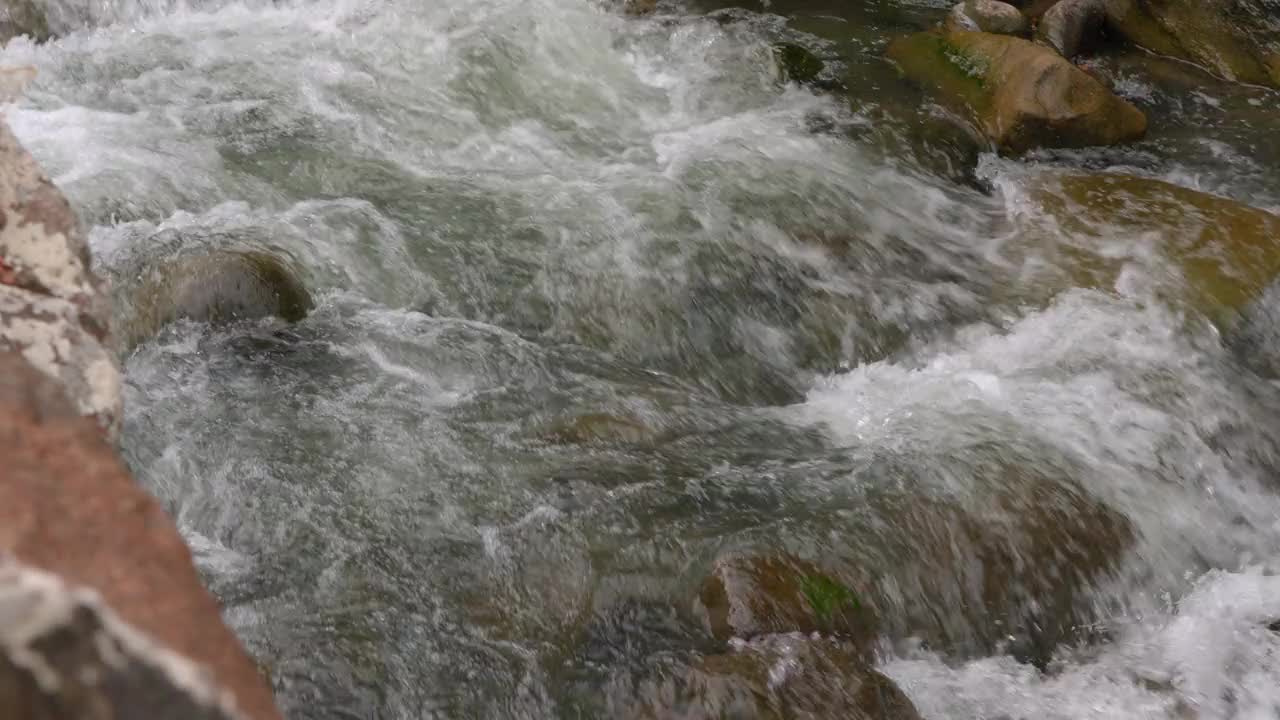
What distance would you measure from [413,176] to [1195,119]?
19.9ft

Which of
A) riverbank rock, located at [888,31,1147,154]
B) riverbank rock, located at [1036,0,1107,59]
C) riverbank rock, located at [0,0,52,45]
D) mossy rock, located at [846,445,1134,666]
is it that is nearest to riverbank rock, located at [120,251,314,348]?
mossy rock, located at [846,445,1134,666]

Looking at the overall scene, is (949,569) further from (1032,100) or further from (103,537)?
(1032,100)

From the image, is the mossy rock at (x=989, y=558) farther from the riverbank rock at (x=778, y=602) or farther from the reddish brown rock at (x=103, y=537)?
the reddish brown rock at (x=103, y=537)

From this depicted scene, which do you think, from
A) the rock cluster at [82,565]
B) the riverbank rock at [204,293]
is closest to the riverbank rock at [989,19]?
the riverbank rock at [204,293]

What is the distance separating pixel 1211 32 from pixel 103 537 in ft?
32.7

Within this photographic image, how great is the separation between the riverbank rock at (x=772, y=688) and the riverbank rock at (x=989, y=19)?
6687mm

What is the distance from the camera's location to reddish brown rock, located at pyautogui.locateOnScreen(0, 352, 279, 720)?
132 cm

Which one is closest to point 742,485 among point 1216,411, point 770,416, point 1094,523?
point 770,416

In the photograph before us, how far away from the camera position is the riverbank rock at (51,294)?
6.57 ft

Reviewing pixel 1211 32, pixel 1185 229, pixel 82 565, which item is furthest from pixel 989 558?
pixel 1211 32

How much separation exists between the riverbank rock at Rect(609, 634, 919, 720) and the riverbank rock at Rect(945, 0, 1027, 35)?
669cm

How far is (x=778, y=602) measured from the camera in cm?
375

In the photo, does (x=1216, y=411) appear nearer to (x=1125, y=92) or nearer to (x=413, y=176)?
(x=1125, y=92)

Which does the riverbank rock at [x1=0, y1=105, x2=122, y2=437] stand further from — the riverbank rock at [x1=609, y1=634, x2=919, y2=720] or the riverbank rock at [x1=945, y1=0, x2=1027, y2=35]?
the riverbank rock at [x1=945, y1=0, x2=1027, y2=35]
